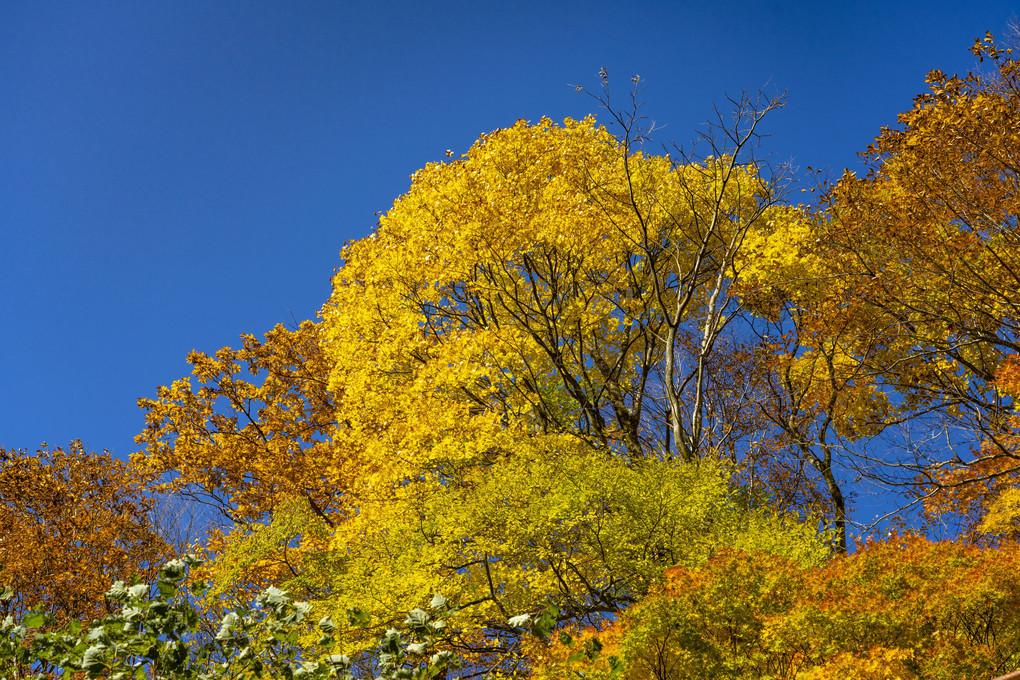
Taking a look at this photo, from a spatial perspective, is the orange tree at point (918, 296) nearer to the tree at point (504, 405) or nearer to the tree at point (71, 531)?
the tree at point (504, 405)

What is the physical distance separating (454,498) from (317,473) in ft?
20.6

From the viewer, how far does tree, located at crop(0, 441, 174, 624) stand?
1433 centimetres

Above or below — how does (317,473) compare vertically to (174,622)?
above

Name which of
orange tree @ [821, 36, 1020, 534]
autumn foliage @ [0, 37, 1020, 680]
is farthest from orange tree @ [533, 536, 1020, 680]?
orange tree @ [821, 36, 1020, 534]

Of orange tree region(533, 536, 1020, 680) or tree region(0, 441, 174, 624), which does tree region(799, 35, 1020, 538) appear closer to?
orange tree region(533, 536, 1020, 680)

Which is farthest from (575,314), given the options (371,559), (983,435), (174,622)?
(174,622)

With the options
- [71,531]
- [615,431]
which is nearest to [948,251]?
[615,431]

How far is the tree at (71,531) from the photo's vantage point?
14.3 metres

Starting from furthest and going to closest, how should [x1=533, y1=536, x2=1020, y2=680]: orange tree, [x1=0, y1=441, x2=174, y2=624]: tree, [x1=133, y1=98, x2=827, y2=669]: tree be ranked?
[x1=0, y1=441, x2=174, y2=624]: tree < [x1=133, y1=98, x2=827, y2=669]: tree < [x1=533, y1=536, x2=1020, y2=680]: orange tree

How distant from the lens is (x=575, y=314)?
14.5 meters

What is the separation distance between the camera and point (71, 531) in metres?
15.4

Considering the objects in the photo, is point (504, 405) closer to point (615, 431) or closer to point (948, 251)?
point (615, 431)

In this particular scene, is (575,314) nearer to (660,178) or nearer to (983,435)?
(660,178)

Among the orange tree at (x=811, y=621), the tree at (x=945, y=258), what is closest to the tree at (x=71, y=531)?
the orange tree at (x=811, y=621)
